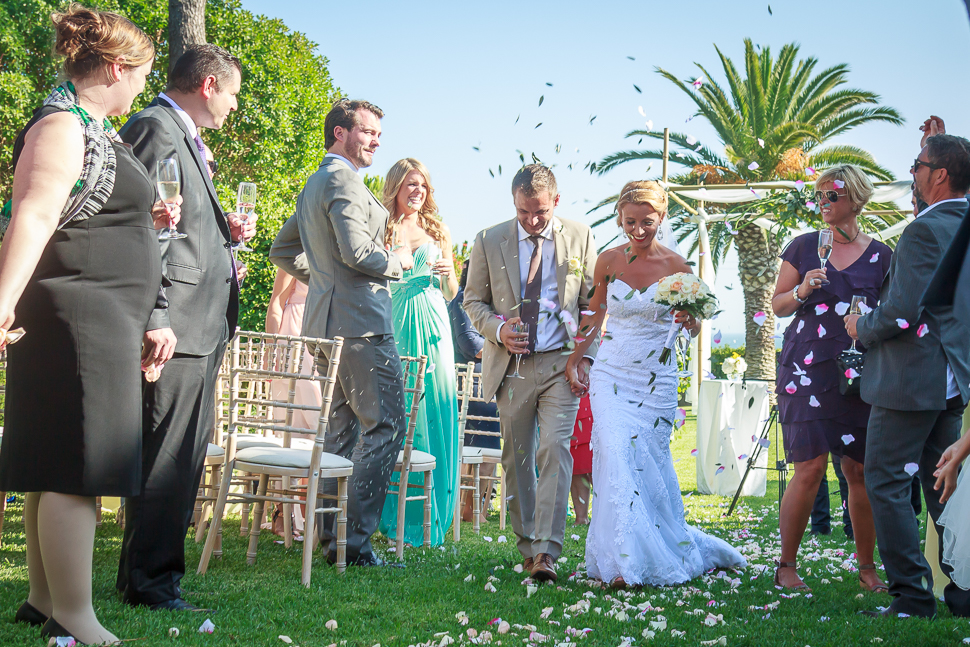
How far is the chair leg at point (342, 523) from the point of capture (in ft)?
15.1

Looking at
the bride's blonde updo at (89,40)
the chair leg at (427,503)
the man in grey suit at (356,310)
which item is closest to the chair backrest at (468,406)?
the chair leg at (427,503)

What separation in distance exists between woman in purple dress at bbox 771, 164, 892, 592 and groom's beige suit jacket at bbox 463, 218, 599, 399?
45.3 inches

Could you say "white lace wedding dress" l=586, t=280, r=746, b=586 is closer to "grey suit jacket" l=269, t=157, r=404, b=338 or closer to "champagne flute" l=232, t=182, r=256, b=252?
"grey suit jacket" l=269, t=157, r=404, b=338

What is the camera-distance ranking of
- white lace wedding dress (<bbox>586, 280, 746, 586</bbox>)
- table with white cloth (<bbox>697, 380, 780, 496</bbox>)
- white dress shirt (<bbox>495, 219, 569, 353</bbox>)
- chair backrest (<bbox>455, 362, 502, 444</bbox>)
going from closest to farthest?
white lace wedding dress (<bbox>586, 280, 746, 586</bbox>), white dress shirt (<bbox>495, 219, 569, 353</bbox>), chair backrest (<bbox>455, 362, 502, 444</bbox>), table with white cloth (<bbox>697, 380, 780, 496</bbox>)

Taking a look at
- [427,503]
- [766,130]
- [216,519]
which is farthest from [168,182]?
[766,130]

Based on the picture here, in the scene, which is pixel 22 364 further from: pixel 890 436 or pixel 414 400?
pixel 890 436

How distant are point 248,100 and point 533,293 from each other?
17164 millimetres

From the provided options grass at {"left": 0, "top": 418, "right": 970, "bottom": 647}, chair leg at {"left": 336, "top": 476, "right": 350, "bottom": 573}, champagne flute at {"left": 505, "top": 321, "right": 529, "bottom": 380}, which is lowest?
grass at {"left": 0, "top": 418, "right": 970, "bottom": 647}

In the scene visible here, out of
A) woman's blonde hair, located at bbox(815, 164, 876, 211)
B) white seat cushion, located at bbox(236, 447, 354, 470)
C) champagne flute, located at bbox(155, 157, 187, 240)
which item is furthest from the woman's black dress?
woman's blonde hair, located at bbox(815, 164, 876, 211)

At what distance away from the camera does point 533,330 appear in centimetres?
497

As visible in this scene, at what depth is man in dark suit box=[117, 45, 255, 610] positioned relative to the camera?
11.6 ft

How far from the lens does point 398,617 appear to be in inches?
146

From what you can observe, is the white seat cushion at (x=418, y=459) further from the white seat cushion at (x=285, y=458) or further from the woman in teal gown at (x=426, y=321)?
the white seat cushion at (x=285, y=458)

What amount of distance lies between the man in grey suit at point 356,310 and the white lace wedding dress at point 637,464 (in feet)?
4.05
